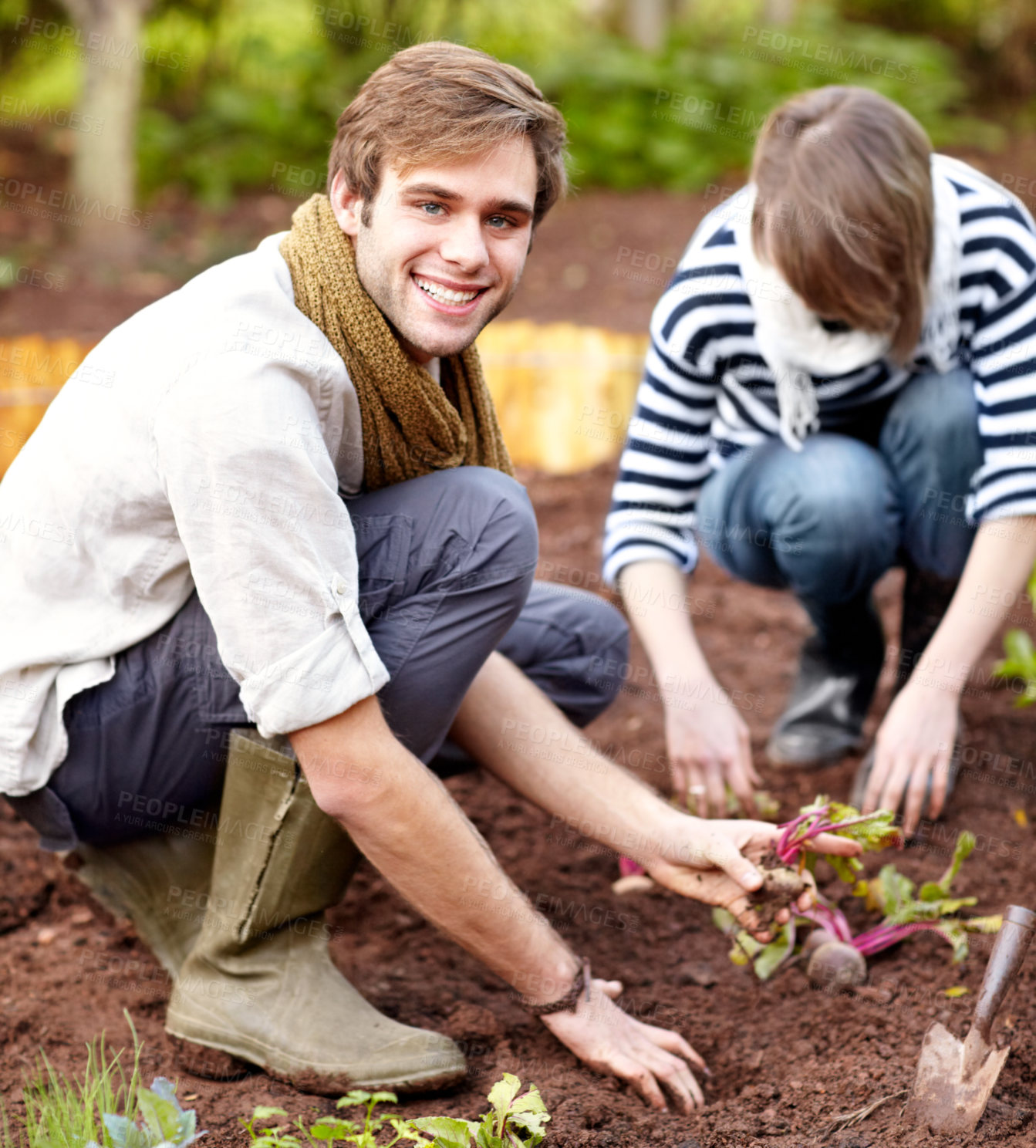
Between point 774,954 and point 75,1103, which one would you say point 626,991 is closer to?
point 774,954

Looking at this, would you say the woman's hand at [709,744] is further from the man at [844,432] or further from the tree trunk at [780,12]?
the tree trunk at [780,12]

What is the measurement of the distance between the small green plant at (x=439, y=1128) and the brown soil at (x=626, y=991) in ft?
0.21

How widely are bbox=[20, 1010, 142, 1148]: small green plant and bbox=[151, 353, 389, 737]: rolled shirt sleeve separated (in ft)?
1.61

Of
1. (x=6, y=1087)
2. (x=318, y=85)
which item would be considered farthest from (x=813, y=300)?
(x=318, y=85)

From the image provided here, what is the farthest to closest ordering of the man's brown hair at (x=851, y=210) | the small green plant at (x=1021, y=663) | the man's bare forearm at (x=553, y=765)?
1. the small green plant at (x=1021, y=663)
2. the man's brown hair at (x=851, y=210)
3. the man's bare forearm at (x=553, y=765)

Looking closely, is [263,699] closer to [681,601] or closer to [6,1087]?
[6,1087]

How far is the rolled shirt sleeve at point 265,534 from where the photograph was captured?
154 centimetres

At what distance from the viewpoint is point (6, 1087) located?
178 centimetres

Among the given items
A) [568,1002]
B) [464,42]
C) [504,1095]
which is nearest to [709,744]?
[568,1002]

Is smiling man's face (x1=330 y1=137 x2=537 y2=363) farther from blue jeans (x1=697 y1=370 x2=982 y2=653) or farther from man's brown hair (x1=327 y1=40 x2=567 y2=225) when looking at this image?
blue jeans (x1=697 y1=370 x2=982 y2=653)

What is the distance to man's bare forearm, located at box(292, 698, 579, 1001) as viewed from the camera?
162cm

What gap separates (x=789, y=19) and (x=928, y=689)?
8.11 meters

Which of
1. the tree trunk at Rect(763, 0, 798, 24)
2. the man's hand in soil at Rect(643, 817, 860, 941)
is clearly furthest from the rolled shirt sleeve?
the tree trunk at Rect(763, 0, 798, 24)

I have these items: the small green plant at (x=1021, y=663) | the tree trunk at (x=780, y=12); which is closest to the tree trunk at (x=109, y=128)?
the small green plant at (x=1021, y=663)
